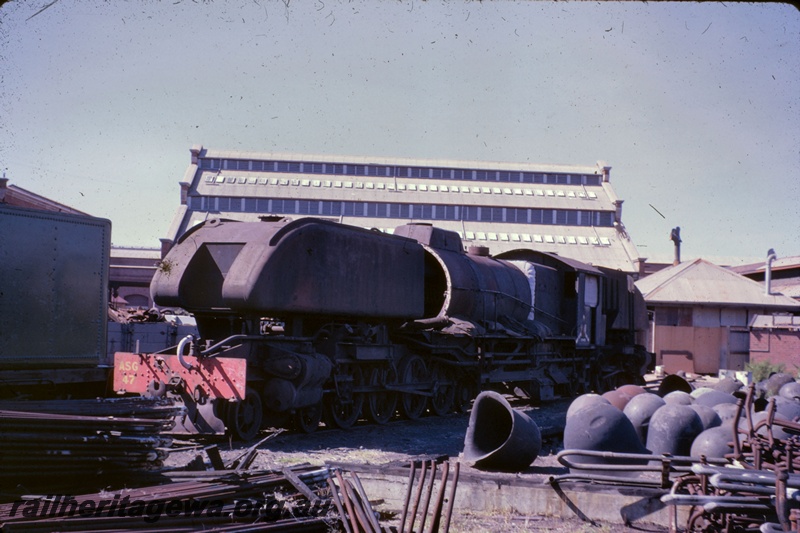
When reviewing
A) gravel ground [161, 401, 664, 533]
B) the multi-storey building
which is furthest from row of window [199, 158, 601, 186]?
gravel ground [161, 401, 664, 533]

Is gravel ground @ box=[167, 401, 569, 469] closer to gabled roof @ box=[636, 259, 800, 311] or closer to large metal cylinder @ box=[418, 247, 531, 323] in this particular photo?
large metal cylinder @ box=[418, 247, 531, 323]

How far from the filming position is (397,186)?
46.3 meters

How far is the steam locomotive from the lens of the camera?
9977mm

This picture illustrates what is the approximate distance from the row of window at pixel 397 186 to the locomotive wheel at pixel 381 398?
108 ft

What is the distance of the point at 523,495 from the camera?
22.3 feet

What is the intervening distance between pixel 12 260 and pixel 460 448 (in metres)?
6.32

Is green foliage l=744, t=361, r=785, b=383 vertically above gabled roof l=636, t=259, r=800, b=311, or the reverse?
gabled roof l=636, t=259, r=800, b=311

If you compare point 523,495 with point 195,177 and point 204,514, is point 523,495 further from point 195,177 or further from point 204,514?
point 195,177

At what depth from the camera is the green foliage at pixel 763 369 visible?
25.1m

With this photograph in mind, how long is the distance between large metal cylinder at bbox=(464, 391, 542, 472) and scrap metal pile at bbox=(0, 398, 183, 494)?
3423 millimetres

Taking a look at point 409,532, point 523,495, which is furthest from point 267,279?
point 409,532

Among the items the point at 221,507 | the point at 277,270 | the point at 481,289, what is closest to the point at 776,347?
the point at 481,289

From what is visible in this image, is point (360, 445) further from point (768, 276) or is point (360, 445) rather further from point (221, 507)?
point (768, 276)

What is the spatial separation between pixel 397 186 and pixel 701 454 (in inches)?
1568
